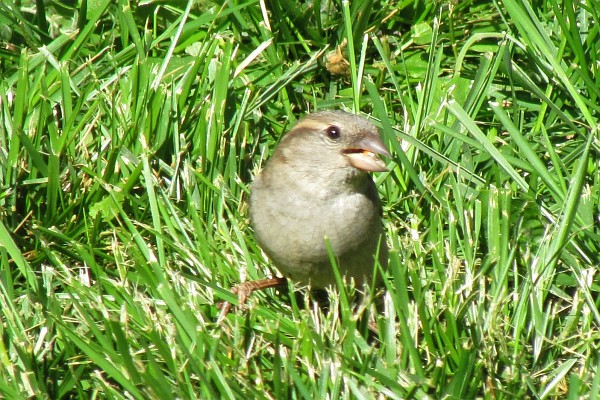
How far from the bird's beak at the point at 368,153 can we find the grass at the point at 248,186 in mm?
342

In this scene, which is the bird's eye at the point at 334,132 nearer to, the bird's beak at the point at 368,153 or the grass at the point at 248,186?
the bird's beak at the point at 368,153

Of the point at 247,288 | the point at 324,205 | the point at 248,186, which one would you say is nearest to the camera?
the point at 324,205

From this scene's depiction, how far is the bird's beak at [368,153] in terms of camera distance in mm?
3504

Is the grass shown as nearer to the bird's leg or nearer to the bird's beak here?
the bird's leg

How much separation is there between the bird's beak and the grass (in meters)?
0.34

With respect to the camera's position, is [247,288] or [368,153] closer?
[368,153]

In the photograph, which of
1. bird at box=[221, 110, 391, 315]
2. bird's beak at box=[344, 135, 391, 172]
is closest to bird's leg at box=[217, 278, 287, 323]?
bird at box=[221, 110, 391, 315]

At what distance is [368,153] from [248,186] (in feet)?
2.83

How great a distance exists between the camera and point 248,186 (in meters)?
4.32

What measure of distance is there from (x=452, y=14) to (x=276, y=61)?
840 millimetres

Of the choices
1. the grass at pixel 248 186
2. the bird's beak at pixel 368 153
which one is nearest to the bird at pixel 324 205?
the bird's beak at pixel 368 153

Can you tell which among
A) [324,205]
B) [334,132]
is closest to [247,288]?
[324,205]

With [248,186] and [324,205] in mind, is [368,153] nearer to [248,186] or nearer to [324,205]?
[324,205]

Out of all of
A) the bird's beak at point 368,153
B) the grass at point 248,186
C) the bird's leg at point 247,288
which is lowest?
the bird's leg at point 247,288
